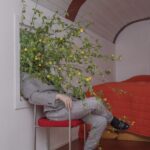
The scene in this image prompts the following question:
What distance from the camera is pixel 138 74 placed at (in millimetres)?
6652

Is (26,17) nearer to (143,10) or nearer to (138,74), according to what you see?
(143,10)

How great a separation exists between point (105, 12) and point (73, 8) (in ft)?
3.70

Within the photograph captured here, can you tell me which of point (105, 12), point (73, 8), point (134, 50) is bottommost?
point (134, 50)

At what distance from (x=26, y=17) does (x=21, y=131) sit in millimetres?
1040

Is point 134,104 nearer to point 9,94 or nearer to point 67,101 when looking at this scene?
point 67,101

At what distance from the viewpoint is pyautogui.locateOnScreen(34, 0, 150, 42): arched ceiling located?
436 centimetres

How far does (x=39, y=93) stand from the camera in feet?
9.01

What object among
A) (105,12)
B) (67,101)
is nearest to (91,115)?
(67,101)

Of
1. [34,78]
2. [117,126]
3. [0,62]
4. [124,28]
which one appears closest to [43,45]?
[34,78]

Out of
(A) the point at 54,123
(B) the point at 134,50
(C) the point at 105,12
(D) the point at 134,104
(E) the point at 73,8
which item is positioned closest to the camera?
(A) the point at 54,123

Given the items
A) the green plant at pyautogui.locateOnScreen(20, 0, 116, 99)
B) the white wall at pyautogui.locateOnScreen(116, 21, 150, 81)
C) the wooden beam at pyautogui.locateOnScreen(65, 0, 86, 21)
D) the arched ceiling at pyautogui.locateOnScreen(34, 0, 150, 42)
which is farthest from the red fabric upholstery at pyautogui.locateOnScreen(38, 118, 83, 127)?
the white wall at pyautogui.locateOnScreen(116, 21, 150, 81)

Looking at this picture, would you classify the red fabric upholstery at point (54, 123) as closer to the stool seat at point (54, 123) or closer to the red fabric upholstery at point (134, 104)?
the stool seat at point (54, 123)

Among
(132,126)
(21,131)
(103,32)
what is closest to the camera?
(21,131)

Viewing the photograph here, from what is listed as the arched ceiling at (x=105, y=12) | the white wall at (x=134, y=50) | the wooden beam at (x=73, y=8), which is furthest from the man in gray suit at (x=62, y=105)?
the white wall at (x=134, y=50)
